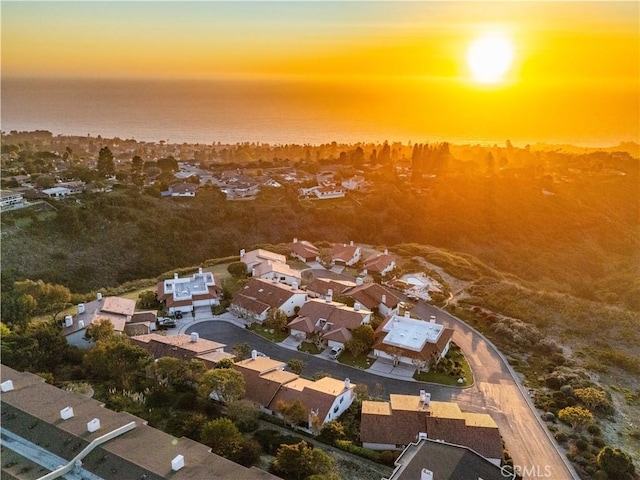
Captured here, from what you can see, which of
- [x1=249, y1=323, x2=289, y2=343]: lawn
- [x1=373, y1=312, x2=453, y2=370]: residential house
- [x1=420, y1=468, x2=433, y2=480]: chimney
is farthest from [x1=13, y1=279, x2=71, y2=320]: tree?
[x1=420, y1=468, x2=433, y2=480]: chimney

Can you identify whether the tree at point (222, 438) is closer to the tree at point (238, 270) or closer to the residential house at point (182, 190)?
the tree at point (238, 270)

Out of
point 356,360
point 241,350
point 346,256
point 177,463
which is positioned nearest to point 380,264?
point 346,256

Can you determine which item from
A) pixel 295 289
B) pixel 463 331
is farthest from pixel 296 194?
pixel 463 331

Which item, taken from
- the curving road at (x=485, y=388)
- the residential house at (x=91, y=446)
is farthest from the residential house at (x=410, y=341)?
the residential house at (x=91, y=446)

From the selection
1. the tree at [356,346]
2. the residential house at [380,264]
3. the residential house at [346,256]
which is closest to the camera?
the tree at [356,346]

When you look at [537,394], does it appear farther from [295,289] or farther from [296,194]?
[296,194]
